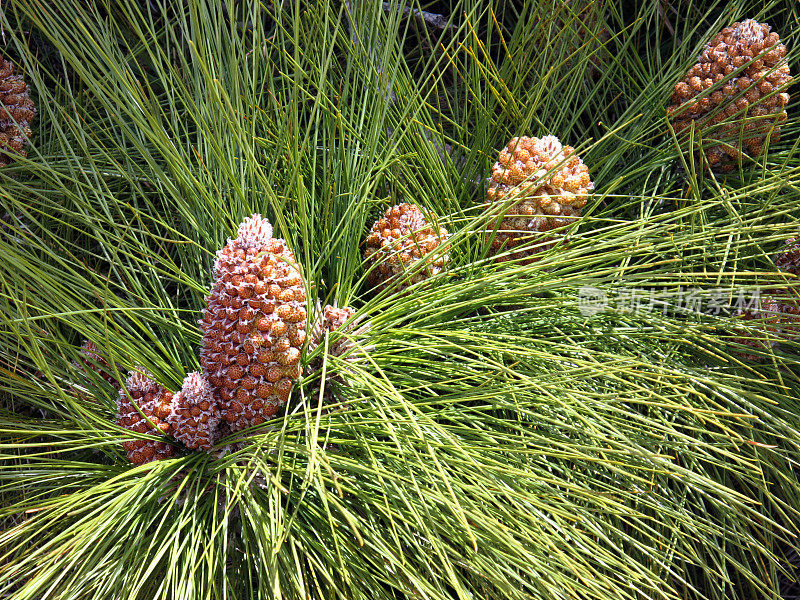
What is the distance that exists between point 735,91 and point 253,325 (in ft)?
2.51

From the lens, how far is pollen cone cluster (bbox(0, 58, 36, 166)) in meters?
1.13

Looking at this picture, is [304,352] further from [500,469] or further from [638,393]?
[638,393]

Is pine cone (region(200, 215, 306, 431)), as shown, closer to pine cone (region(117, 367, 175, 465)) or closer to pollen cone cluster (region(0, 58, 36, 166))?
pine cone (region(117, 367, 175, 465))

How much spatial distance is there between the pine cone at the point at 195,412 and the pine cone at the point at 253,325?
0.01 metres

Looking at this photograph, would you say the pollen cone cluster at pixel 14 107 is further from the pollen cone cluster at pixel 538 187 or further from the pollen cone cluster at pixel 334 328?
the pollen cone cluster at pixel 538 187

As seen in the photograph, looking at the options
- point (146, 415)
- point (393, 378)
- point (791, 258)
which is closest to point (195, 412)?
point (146, 415)

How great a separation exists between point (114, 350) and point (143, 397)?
0.07 meters

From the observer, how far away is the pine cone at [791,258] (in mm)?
942

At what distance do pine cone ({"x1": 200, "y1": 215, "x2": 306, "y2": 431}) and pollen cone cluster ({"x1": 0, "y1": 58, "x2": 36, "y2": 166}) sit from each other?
0.62 meters

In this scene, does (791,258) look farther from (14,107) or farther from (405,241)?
(14,107)

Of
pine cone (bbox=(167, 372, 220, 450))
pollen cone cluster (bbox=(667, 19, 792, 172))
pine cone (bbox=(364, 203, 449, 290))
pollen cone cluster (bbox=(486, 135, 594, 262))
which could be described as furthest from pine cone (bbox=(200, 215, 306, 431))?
pollen cone cluster (bbox=(667, 19, 792, 172))

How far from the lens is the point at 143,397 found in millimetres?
839

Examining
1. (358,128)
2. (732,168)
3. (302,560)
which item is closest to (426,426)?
(302,560)

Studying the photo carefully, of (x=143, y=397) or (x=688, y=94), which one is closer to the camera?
(x=143, y=397)
